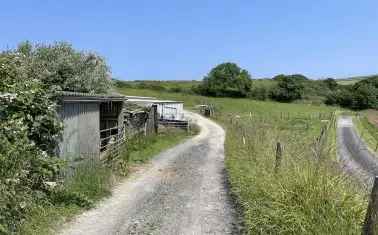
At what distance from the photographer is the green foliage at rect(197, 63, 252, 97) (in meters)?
110

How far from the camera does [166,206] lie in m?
11.5

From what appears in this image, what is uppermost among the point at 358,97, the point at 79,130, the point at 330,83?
the point at 330,83

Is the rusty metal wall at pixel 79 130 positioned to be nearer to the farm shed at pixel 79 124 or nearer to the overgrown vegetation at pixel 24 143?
the farm shed at pixel 79 124

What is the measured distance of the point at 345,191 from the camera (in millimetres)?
7949

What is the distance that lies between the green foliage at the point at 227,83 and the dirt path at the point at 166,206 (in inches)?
3613

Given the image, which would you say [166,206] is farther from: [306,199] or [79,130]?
[306,199]

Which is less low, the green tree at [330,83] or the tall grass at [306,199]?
the green tree at [330,83]

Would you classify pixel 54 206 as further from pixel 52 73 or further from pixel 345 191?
pixel 52 73

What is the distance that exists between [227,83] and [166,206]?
101290 mm

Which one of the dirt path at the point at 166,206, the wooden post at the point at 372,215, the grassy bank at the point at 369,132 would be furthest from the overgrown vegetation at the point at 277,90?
the wooden post at the point at 372,215

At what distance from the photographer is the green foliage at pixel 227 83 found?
110 m

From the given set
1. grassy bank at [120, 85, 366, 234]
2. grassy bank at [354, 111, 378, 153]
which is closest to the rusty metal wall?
grassy bank at [120, 85, 366, 234]

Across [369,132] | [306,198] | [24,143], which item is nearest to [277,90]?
[369,132]

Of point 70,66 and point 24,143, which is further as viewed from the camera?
point 70,66
